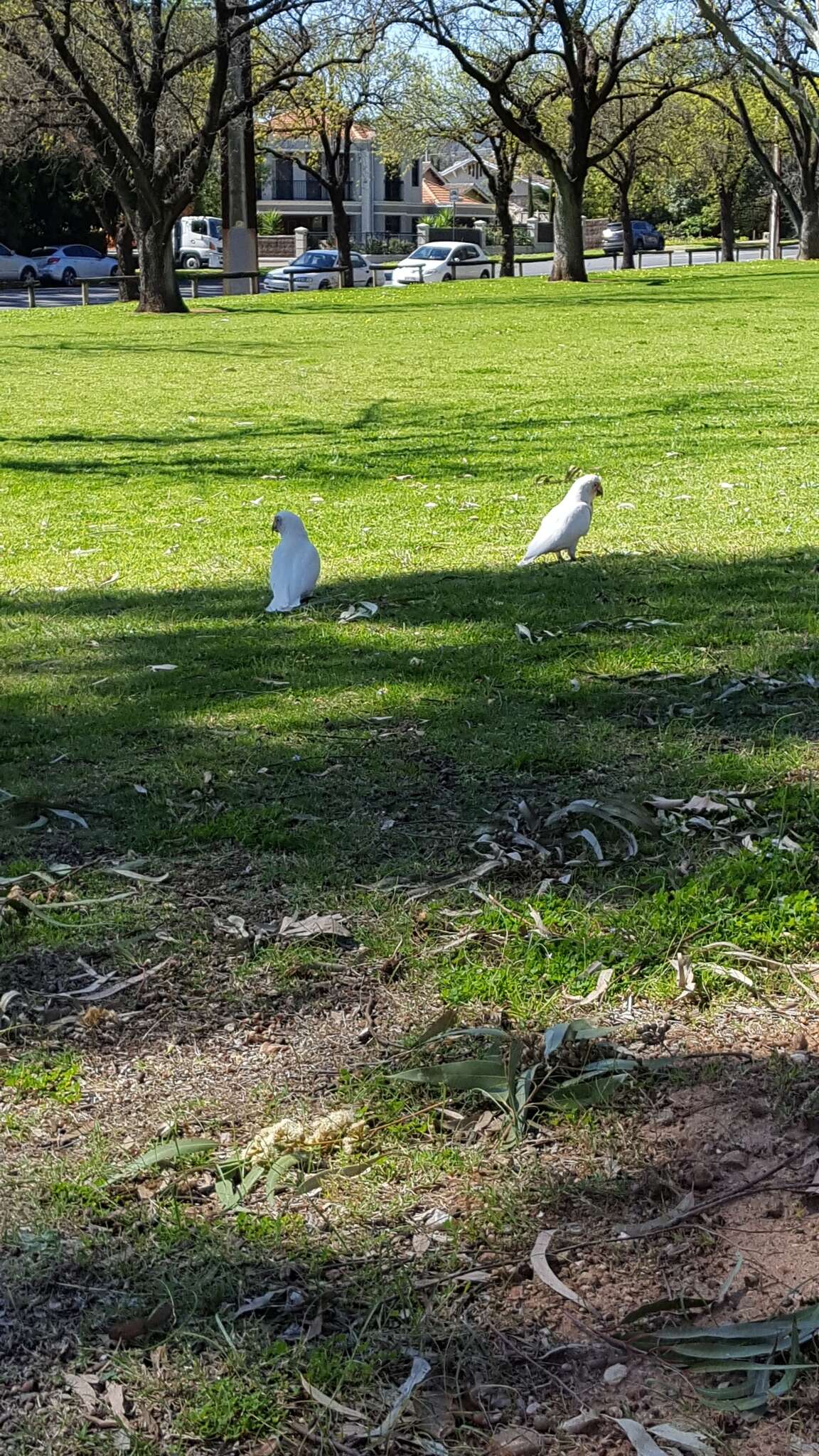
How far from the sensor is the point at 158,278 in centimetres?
2838

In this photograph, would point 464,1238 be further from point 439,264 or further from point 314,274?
point 439,264

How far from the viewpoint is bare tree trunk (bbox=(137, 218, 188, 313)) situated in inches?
1098

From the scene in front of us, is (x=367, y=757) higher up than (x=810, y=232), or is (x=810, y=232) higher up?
(x=810, y=232)

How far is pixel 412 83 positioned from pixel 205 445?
34.8 m

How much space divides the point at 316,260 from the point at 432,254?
4146 mm

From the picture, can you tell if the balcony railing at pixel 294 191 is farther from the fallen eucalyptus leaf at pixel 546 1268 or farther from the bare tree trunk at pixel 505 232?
the fallen eucalyptus leaf at pixel 546 1268

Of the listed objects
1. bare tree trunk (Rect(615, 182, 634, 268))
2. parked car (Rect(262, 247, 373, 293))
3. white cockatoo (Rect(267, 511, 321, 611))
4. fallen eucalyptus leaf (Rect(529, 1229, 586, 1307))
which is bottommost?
fallen eucalyptus leaf (Rect(529, 1229, 586, 1307))

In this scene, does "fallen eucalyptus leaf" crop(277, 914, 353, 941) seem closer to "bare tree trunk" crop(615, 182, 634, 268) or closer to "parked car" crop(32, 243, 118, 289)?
"parked car" crop(32, 243, 118, 289)

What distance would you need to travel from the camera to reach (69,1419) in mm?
2043

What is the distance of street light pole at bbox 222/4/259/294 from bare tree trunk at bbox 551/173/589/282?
702 cm

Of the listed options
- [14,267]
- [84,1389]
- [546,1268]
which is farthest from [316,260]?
[84,1389]

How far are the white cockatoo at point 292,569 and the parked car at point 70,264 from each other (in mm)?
42762

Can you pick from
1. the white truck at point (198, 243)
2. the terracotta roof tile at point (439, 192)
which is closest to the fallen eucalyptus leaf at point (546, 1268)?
the white truck at point (198, 243)

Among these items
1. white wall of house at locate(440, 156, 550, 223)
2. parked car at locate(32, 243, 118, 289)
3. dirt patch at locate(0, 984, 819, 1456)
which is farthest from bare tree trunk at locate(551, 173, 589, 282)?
white wall of house at locate(440, 156, 550, 223)
